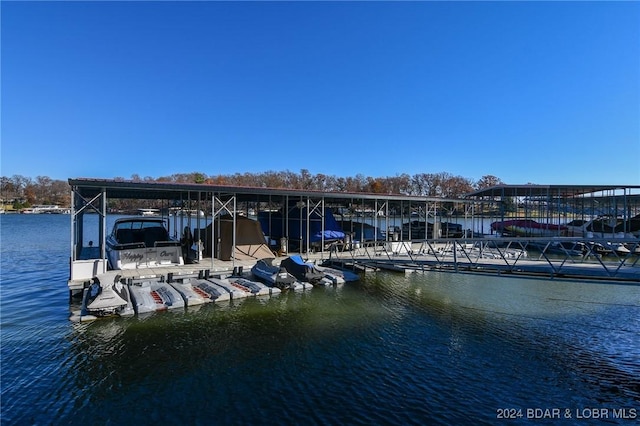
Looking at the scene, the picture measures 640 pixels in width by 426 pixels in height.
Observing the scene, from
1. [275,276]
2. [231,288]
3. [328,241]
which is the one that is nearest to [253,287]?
[231,288]

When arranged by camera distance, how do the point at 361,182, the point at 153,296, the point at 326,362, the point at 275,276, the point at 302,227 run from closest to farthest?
the point at 326,362, the point at 153,296, the point at 275,276, the point at 302,227, the point at 361,182

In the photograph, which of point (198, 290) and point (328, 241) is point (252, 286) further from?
point (328, 241)

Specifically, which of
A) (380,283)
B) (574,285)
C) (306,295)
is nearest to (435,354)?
(306,295)

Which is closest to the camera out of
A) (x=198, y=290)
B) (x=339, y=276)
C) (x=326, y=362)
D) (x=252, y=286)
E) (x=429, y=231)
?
(x=326, y=362)

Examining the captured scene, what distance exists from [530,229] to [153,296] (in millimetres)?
36256

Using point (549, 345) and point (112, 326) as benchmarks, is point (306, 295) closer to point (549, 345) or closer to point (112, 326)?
point (112, 326)

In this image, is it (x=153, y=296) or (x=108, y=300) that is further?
(x=153, y=296)

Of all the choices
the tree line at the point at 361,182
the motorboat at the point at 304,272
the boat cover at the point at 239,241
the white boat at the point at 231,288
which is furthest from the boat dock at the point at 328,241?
the tree line at the point at 361,182

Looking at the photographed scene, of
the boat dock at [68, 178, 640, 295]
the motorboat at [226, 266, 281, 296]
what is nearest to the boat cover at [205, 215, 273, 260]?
the boat dock at [68, 178, 640, 295]

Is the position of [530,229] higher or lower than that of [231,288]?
higher

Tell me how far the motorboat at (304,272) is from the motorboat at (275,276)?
15.4 inches

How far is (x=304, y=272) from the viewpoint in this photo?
1739 centimetres

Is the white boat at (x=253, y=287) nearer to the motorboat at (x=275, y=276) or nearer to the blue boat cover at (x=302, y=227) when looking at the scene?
the motorboat at (x=275, y=276)

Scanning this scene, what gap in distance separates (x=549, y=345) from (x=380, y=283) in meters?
9.01
